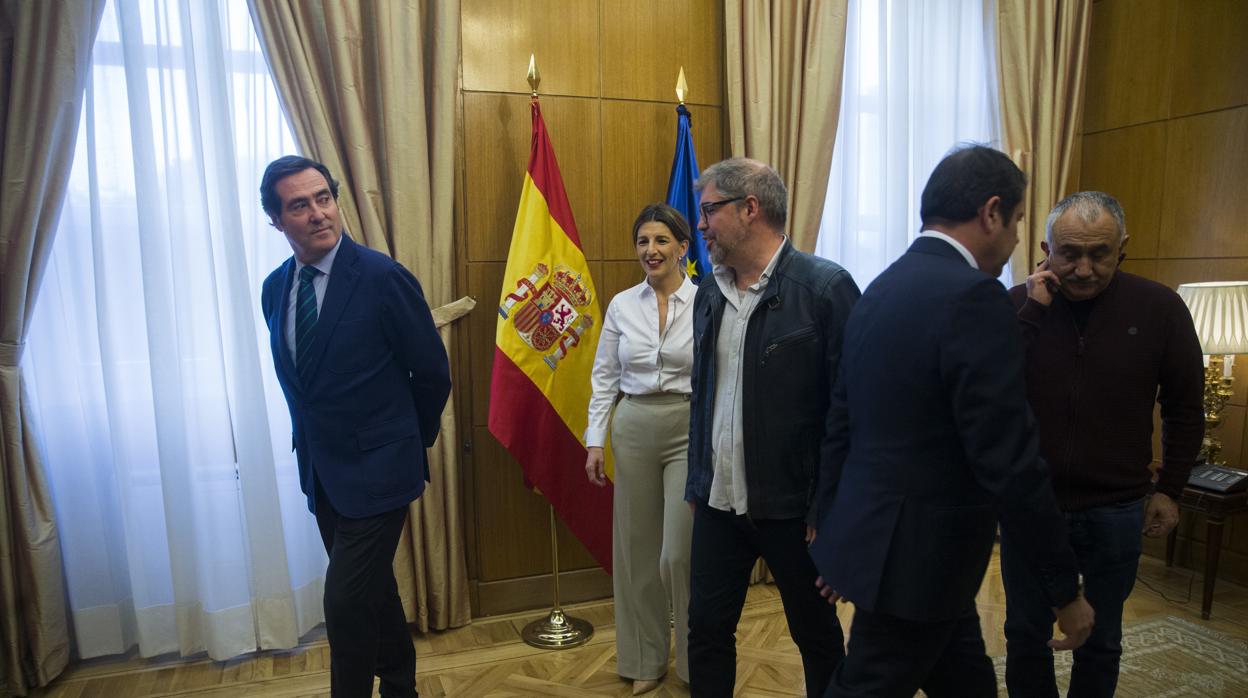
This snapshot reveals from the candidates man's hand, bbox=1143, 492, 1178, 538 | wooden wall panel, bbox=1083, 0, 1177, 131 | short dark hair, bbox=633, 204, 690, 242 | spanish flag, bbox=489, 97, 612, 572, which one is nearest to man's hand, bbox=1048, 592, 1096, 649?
man's hand, bbox=1143, 492, 1178, 538

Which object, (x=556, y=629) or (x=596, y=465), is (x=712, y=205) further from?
(x=556, y=629)

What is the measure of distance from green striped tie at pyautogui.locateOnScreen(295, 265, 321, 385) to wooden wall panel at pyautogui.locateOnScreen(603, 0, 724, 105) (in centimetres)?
166

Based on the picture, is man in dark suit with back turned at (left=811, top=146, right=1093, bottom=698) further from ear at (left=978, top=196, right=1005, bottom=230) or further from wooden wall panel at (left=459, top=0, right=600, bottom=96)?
wooden wall panel at (left=459, top=0, right=600, bottom=96)

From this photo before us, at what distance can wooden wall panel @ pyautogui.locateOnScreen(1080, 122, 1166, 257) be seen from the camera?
371 cm

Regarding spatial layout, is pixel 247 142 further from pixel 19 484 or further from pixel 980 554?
pixel 980 554

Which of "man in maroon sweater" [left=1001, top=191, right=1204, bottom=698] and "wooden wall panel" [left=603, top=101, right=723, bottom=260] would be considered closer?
"man in maroon sweater" [left=1001, top=191, right=1204, bottom=698]

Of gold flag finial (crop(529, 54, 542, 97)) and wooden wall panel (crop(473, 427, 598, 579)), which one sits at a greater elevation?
gold flag finial (crop(529, 54, 542, 97))

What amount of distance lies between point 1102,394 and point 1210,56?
8.70 ft

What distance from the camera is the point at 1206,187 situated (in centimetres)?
350

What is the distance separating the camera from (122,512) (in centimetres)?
276

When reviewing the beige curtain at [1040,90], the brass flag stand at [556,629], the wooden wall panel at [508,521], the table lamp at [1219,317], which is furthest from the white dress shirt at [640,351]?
the beige curtain at [1040,90]

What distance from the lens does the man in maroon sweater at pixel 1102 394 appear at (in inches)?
71.2

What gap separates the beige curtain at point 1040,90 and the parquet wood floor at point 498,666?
191 cm

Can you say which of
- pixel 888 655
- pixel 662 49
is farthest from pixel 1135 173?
pixel 888 655
